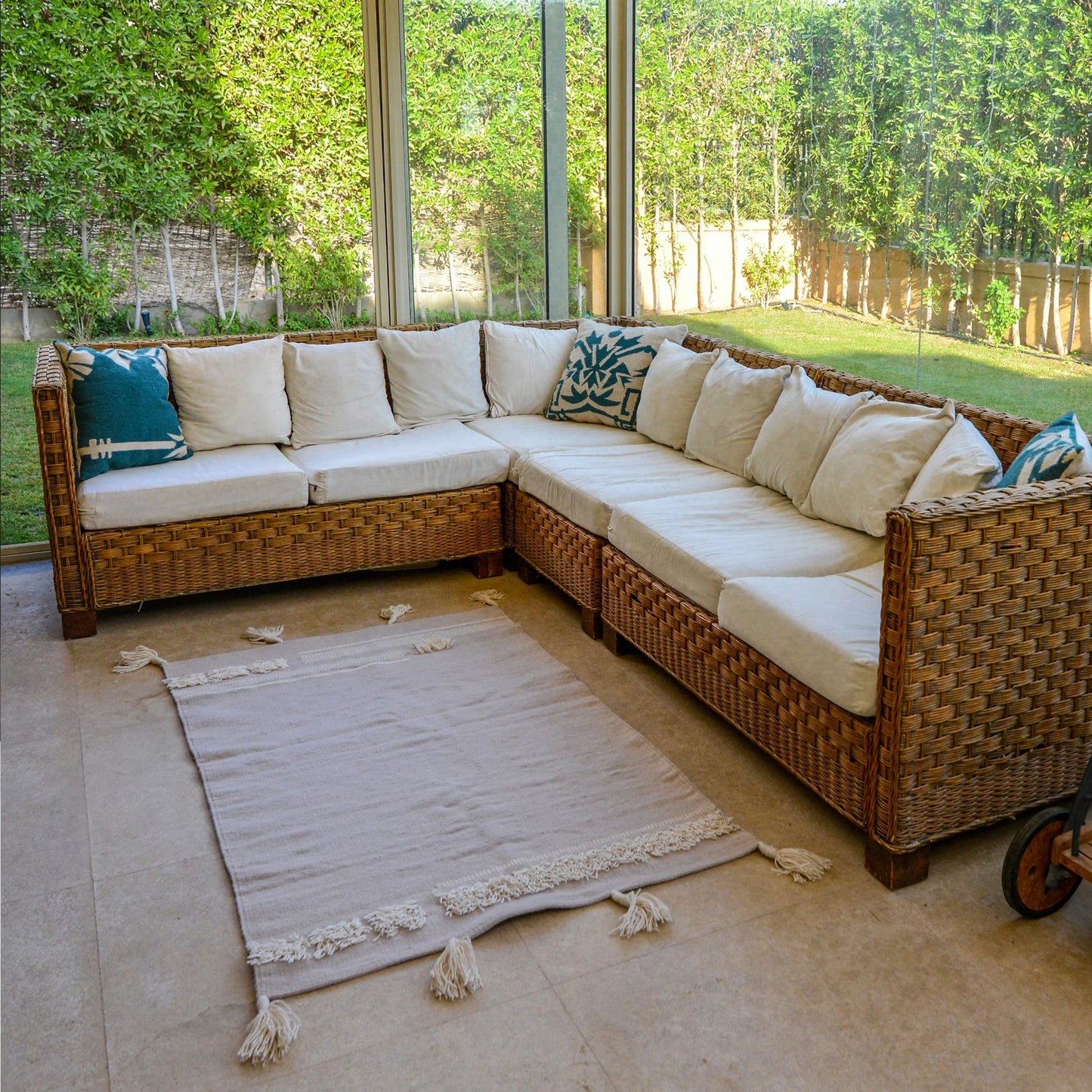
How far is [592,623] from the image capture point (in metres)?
3.48

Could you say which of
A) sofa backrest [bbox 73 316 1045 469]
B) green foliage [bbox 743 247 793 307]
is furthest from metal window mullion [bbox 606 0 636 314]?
green foliage [bbox 743 247 793 307]

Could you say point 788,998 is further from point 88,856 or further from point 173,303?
point 173,303

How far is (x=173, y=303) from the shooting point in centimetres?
454

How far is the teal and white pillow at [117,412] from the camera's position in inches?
147

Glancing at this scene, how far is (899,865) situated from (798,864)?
7.8 inches

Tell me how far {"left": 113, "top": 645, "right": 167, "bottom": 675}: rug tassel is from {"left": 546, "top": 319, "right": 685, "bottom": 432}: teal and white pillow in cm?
186

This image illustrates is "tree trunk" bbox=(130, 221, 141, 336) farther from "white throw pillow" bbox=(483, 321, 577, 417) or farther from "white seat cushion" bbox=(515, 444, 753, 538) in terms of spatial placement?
"white seat cushion" bbox=(515, 444, 753, 538)

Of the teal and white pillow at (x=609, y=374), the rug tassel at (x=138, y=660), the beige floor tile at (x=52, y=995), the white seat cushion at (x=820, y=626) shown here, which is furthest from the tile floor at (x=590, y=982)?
the teal and white pillow at (x=609, y=374)

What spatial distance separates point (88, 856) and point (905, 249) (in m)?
2.92

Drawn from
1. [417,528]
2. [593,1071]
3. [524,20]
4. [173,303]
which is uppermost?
[524,20]

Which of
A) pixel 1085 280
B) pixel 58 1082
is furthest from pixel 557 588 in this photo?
pixel 58 1082

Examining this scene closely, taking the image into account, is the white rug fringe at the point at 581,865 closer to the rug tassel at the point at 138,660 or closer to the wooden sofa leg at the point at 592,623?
the wooden sofa leg at the point at 592,623

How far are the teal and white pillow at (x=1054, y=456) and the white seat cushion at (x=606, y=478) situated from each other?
3.70 feet

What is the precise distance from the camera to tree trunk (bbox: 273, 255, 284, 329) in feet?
15.4
